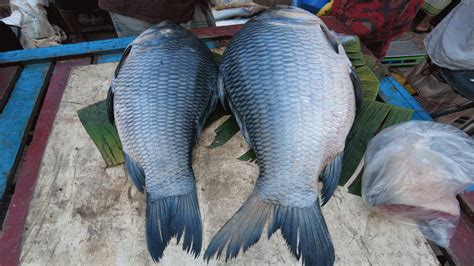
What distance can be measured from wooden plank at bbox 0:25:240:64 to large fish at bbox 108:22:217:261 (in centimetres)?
51

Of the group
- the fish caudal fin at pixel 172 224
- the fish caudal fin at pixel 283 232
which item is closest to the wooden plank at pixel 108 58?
the fish caudal fin at pixel 172 224

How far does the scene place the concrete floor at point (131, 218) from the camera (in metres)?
1.01

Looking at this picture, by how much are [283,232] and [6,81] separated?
5.02ft

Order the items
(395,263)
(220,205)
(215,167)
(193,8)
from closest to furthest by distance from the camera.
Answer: (395,263) → (220,205) → (215,167) → (193,8)

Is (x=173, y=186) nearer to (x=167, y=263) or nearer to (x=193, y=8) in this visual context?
(x=167, y=263)

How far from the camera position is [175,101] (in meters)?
1.20

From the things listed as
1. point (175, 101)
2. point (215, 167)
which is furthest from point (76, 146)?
point (215, 167)

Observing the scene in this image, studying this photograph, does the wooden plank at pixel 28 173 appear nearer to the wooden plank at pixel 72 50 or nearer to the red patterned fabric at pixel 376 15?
the wooden plank at pixel 72 50

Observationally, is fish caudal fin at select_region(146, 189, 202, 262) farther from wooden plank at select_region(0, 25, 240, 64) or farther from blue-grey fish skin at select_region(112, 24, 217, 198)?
wooden plank at select_region(0, 25, 240, 64)

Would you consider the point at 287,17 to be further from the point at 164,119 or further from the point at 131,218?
the point at 131,218

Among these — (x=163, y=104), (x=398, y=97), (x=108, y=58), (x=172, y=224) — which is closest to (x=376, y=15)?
(x=398, y=97)

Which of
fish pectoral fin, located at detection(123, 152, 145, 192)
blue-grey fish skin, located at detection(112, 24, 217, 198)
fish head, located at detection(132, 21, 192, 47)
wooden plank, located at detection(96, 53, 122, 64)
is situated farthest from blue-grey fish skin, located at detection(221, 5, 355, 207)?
wooden plank, located at detection(96, 53, 122, 64)

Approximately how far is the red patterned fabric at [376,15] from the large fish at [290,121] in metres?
0.84

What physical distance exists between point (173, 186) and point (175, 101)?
1.05 ft
